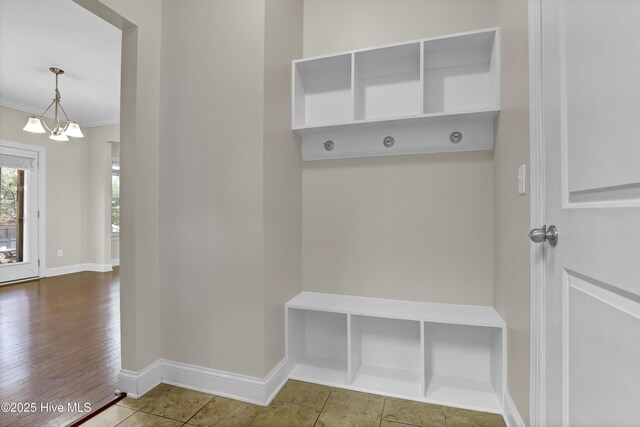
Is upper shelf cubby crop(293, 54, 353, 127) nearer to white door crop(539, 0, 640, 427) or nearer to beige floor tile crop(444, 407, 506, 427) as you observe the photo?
white door crop(539, 0, 640, 427)

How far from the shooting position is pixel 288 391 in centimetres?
180

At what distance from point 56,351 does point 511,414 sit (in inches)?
120

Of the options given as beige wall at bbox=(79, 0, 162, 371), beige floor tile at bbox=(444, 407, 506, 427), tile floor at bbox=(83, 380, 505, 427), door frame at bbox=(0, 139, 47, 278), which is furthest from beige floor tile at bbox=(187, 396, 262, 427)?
door frame at bbox=(0, 139, 47, 278)

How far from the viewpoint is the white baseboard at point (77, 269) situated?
507 cm

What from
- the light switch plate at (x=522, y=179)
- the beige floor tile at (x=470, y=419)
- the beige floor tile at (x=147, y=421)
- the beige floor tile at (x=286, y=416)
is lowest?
the beige floor tile at (x=286, y=416)

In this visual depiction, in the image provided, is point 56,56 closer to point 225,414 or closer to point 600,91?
point 225,414

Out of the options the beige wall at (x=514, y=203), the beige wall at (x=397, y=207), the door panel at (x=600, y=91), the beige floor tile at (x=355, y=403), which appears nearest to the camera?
the door panel at (x=600, y=91)

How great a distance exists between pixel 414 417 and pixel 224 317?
1.16m

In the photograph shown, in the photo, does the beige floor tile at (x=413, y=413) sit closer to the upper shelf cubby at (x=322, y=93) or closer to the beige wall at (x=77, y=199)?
the upper shelf cubby at (x=322, y=93)

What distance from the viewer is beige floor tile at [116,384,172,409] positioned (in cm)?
166

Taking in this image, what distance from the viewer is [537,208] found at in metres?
1.14

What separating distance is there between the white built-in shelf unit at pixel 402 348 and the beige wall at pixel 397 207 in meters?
0.15

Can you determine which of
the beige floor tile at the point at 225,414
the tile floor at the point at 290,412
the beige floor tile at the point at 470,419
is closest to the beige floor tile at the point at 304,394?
the tile floor at the point at 290,412

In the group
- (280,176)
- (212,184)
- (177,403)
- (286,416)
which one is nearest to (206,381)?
(177,403)
